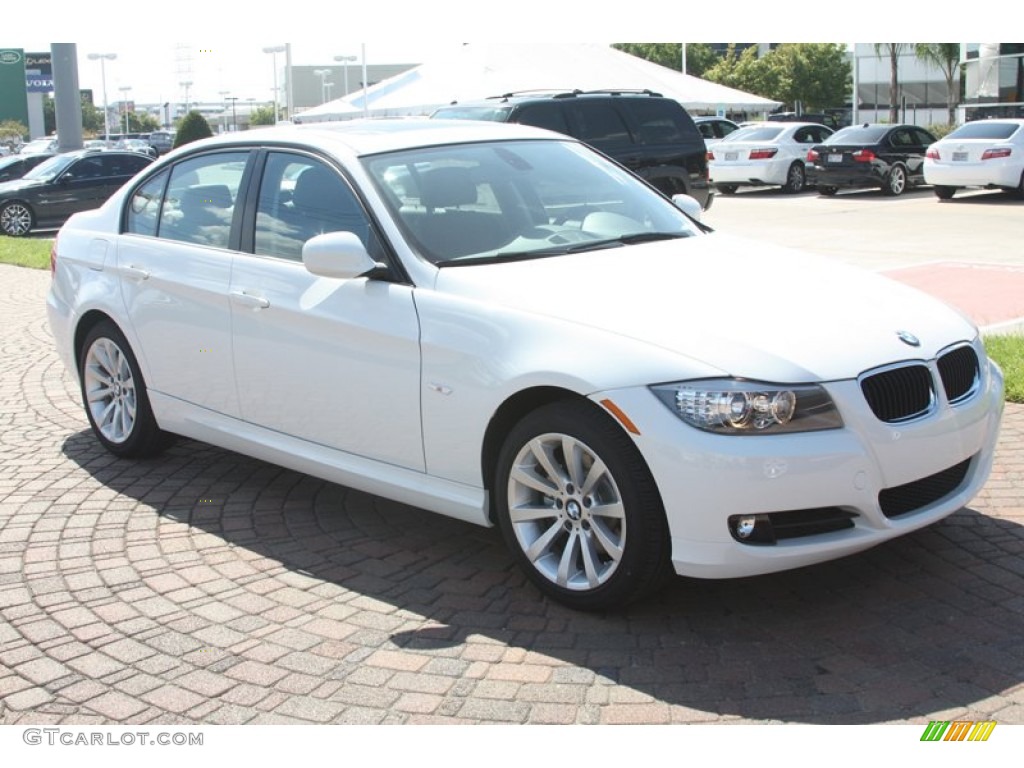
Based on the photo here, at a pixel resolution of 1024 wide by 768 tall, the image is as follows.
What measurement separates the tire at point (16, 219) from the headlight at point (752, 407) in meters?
21.5

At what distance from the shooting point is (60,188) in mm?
23234

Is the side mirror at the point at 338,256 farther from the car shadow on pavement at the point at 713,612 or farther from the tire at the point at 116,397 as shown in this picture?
the tire at the point at 116,397

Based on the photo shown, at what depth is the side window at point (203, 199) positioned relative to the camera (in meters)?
5.88

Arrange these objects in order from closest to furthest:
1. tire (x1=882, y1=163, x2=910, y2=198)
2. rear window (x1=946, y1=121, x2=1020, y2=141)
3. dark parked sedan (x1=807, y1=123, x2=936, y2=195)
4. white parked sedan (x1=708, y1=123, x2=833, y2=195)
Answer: rear window (x1=946, y1=121, x2=1020, y2=141)
dark parked sedan (x1=807, y1=123, x2=936, y2=195)
tire (x1=882, y1=163, x2=910, y2=198)
white parked sedan (x1=708, y1=123, x2=833, y2=195)

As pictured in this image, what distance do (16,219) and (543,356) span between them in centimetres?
2108

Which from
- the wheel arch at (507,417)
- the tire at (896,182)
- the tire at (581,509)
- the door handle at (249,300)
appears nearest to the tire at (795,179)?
the tire at (896,182)

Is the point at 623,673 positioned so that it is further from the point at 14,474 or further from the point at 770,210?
the point at 770,210

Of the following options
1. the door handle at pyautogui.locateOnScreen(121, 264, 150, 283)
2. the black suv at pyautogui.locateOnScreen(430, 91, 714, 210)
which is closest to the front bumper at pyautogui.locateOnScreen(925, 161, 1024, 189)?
the black suv at pyautogui.locateOnScreen(430, 91, 714, 210)

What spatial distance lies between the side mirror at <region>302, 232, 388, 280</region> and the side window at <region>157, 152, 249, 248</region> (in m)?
1.08

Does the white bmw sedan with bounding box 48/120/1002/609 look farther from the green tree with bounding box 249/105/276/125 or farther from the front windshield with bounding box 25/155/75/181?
the green tree with bounding box 249/105/276/125

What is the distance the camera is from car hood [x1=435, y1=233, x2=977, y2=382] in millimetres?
4145

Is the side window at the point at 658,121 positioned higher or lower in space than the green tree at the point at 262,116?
lower

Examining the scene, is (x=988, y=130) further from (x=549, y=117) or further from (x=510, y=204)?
(x=510, y=204)

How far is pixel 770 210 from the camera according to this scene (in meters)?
22.8
